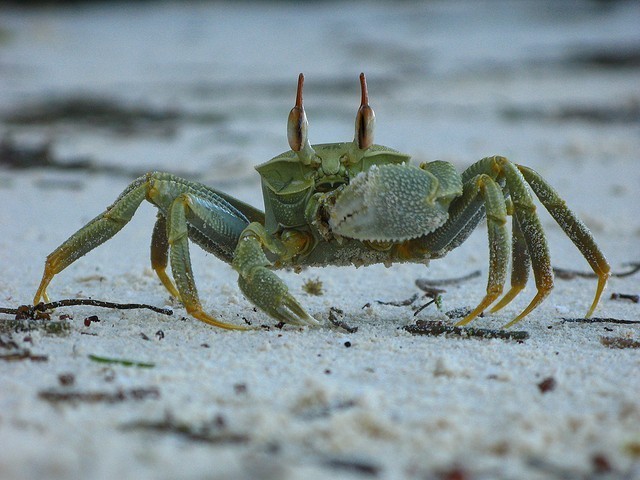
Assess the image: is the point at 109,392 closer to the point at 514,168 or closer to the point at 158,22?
the point at 514,168

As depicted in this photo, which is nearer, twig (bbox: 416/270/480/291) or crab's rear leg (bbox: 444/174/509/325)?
crab's rear leg (bbox: 444/174/509/325)

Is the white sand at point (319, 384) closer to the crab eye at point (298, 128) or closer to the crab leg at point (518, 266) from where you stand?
the crab leg at point (518, 266)

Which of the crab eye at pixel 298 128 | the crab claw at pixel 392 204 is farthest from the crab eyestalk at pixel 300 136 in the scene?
the crab claw at pixel 392 204

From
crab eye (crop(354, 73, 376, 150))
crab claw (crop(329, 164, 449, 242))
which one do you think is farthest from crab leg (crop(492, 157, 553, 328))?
crab eye (crop(354, 73, 376, 150))

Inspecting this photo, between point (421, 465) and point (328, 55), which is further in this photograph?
point (328, 55)

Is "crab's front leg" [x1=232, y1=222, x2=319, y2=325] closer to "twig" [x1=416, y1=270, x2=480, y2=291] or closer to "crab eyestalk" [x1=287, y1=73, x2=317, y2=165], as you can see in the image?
"crab eyestalk" [x1=287, y1=73, x2=317, y2=165]

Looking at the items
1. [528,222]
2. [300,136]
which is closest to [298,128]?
[300,136]

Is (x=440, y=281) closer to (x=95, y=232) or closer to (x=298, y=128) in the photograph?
(x=298, y=128)

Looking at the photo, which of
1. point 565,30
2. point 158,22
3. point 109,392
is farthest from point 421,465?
point 158,22

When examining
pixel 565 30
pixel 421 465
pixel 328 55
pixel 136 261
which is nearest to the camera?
pixel 421 465
